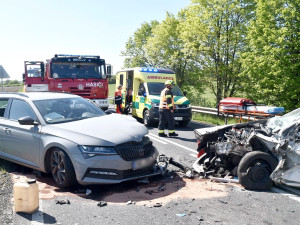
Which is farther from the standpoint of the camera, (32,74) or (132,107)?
(132,107)

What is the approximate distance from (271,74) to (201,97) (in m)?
9.95

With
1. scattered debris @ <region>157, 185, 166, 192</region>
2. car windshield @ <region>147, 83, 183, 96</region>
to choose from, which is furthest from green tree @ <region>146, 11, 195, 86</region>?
scattered debris @ <region>157, 185, 166, 192</region>

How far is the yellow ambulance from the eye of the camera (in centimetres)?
1233

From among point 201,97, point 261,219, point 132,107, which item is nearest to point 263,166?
point 261,219

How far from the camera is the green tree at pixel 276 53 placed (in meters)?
14.5

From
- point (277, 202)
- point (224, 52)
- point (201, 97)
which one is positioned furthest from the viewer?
point (201, 97)

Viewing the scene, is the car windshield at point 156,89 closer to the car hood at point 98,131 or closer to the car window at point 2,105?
the car window at point 2,105

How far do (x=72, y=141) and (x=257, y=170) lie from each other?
117 inches

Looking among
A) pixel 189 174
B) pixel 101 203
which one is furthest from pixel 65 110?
pixel 189 174

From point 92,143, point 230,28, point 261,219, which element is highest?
point 230,28

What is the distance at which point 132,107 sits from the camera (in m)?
14.5

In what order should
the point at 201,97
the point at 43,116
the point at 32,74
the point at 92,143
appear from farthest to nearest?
the point at 201,97 → the point at 32,74 → the point at 43,116 → the point at 92,143

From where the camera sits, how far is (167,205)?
420 cm

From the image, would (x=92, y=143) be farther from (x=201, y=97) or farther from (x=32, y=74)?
(x=201, y=97)
